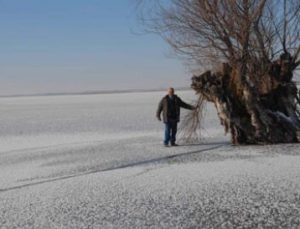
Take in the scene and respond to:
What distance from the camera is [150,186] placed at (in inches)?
371

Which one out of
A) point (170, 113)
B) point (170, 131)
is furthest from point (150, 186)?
point (170, 113)

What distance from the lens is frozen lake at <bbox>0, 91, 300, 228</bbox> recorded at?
7.36 metres

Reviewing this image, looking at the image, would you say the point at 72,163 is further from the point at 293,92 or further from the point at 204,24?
the point at 293,92

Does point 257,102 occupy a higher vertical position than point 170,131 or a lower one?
higher

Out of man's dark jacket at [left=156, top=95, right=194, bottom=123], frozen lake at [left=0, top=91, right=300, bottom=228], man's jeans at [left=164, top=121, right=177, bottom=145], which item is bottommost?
frozen lake at [left=0, top=91, right=300, bottom=228]

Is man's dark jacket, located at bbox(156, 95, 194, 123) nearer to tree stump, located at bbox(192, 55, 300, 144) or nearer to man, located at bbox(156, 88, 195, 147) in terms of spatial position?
man, located at bbox(156, 88, 195, 147)

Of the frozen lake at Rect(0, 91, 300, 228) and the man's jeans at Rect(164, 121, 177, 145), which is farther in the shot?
the man's jeans at Rect(164, 121, 177, 145)

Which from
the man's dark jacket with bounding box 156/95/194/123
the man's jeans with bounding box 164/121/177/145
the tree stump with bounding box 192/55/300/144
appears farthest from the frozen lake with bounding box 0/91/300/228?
the man's dark jacket with bounding box 156/95/194/123

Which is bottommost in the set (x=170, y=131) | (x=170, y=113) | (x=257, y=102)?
(x=170, y=131)

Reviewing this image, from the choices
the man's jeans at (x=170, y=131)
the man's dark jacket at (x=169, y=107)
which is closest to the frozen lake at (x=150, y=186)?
the man's jeans at (x=170, y=131)

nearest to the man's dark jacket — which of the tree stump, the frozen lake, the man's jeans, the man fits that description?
the man

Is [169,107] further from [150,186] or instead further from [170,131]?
[150,186]

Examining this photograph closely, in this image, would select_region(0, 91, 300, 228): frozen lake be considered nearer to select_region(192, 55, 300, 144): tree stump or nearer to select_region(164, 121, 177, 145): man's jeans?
select_region(164, 121, 177, 145): man's jeans

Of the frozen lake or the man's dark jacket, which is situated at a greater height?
the man's dark jacket
